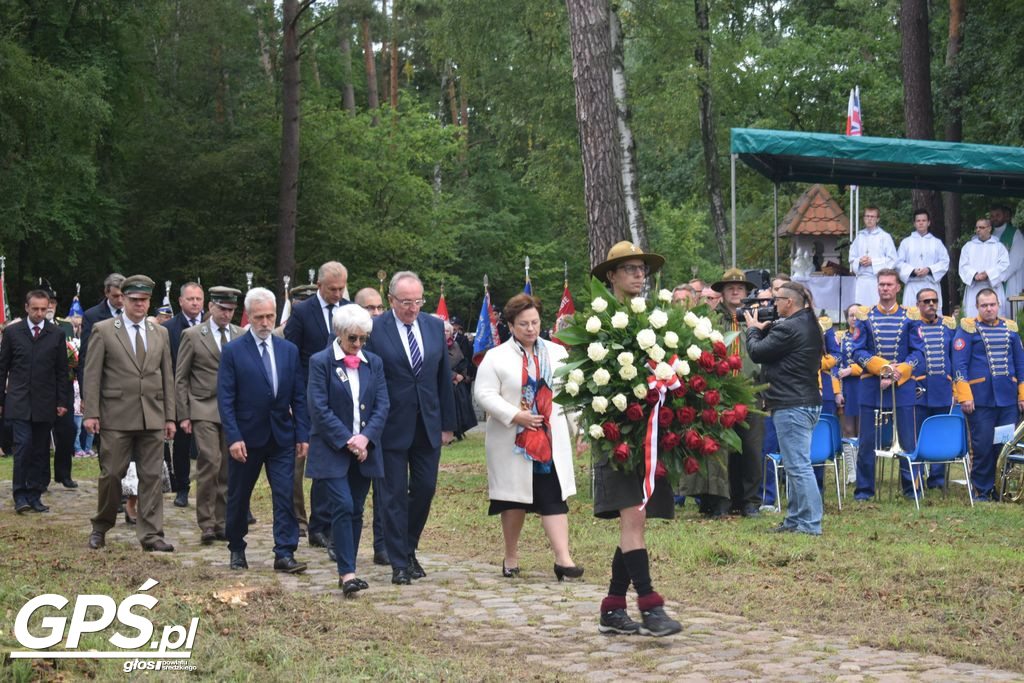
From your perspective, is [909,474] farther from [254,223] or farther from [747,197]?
[747,197]

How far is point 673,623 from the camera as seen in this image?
7676 millimetres

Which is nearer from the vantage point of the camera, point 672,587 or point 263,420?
point 672,587

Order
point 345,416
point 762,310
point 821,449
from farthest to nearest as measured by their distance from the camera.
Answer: point 821,449, point 762,310, point 345,416

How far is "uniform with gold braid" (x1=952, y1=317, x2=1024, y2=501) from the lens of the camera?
14.7 m

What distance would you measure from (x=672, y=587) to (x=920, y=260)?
11.8 m

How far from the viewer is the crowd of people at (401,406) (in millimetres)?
9406

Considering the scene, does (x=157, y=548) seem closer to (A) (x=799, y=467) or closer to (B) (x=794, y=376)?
(A) (x=799, y=467)

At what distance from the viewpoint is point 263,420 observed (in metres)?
10.3

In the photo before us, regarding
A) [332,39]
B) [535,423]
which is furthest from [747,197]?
[535,423]

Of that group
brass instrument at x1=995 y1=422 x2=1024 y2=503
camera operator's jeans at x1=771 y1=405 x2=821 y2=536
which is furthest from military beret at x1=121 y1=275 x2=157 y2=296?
brass instrument at x1=995 y1=422 x2=1024 y2=503

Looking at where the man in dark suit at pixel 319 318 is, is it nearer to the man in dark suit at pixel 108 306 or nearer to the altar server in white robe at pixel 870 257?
the man in dark suit at pixel 108 306

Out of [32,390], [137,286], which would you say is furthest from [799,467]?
[32,390]

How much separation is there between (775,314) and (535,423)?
405cm

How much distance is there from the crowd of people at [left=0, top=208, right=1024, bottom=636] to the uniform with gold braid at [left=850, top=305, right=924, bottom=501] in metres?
0.02
